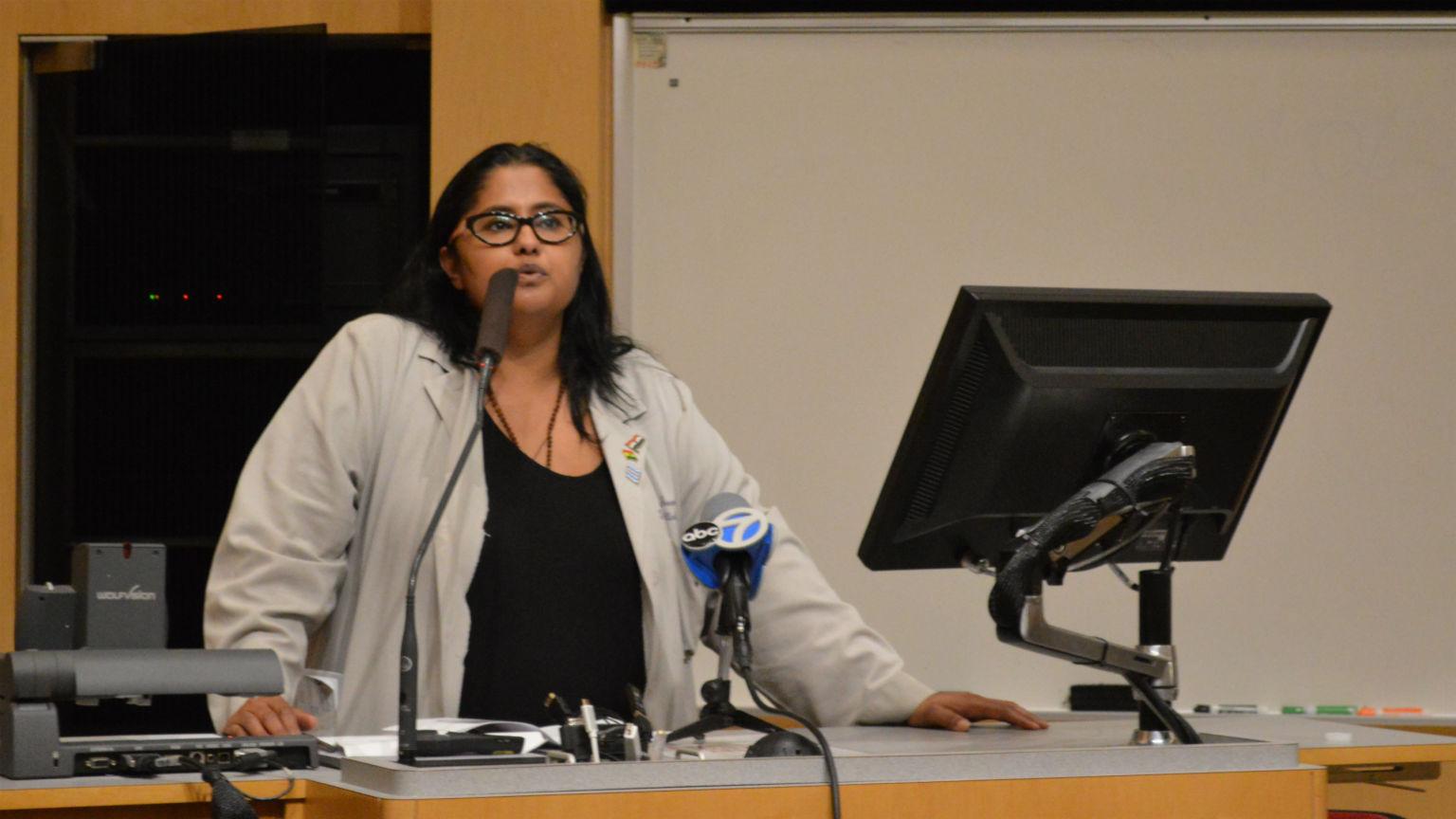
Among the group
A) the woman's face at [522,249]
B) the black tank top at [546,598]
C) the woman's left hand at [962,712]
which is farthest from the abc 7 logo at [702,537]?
the woman's face at [522,249]

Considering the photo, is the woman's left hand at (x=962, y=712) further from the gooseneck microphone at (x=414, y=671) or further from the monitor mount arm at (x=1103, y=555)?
the gooseneck microphone at (x=414, y=671)

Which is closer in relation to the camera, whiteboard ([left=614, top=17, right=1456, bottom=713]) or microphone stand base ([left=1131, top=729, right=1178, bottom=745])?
microphone stand base ([left=1131, top=729, right=1178, bottom=745])

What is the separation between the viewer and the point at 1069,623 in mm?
3088

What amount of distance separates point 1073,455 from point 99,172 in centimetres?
242

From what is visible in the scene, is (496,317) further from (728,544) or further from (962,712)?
(962,712)

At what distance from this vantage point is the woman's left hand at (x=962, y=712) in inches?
72.2

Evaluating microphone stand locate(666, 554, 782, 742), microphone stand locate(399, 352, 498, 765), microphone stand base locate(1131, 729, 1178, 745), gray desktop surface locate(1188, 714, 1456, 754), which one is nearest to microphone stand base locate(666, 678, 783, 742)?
microphone stand locate(666, 554, 782, 742)

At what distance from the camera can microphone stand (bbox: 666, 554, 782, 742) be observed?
1460mm

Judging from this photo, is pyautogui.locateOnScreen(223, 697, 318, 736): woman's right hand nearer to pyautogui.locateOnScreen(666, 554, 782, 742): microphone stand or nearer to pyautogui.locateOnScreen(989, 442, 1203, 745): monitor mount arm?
pyautogui.locateOnScreen(666, 554, 782, 742): microphone stand

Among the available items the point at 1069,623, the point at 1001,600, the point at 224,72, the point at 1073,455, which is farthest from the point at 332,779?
the point at 224,72

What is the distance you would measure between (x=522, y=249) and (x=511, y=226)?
4 centimetres

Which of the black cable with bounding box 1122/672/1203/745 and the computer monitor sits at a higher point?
the computer monitor

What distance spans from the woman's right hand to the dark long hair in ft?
2.43

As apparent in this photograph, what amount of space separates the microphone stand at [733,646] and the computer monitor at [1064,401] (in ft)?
0.44
